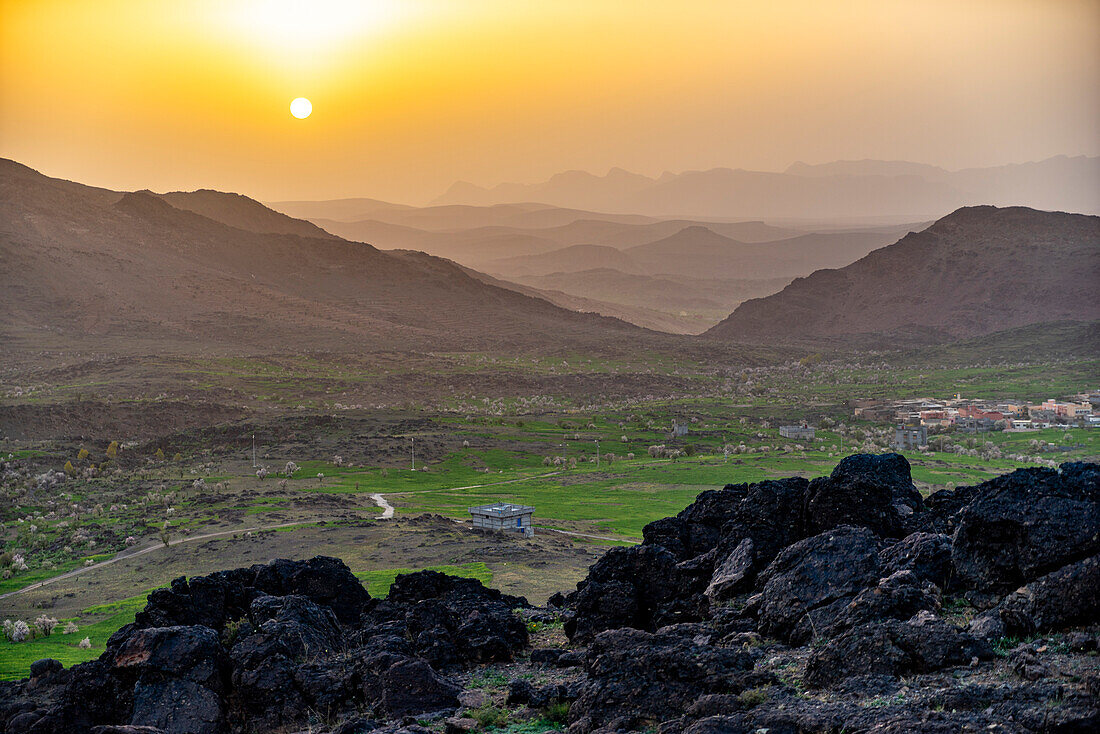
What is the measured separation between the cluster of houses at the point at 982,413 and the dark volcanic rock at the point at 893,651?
60.7 meters

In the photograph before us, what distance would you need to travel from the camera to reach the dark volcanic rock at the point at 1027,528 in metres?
11.9

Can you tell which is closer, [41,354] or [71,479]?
[71,479]

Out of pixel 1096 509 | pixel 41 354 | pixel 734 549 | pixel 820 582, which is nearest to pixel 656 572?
pixel 734 549

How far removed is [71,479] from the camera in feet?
177

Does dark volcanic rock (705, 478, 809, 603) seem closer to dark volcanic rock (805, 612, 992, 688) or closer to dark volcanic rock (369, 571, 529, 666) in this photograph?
dark volcanic rock (369, 571, 529, 666)

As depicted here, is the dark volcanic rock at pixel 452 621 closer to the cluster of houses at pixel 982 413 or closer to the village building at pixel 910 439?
the village building at pixel 910 439

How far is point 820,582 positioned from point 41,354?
110622mm

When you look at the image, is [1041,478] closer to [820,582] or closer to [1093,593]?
[1093,593]

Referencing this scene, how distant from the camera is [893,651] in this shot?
35.4ft

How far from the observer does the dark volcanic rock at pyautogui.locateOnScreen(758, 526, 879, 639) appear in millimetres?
13383

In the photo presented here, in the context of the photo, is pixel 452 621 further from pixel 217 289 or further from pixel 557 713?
pixel 217 289

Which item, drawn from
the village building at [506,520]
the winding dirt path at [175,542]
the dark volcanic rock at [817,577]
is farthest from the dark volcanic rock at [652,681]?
the winding dirt path at [175,542]

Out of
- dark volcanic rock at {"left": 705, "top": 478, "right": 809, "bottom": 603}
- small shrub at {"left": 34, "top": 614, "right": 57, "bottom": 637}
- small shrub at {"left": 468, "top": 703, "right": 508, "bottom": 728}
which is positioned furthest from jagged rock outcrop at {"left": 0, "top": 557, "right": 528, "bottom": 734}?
small shrub at {"left": 34, "top": 614, "right": 57, "bottom": 637}

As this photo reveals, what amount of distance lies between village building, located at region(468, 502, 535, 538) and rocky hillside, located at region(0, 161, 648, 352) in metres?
88.3
